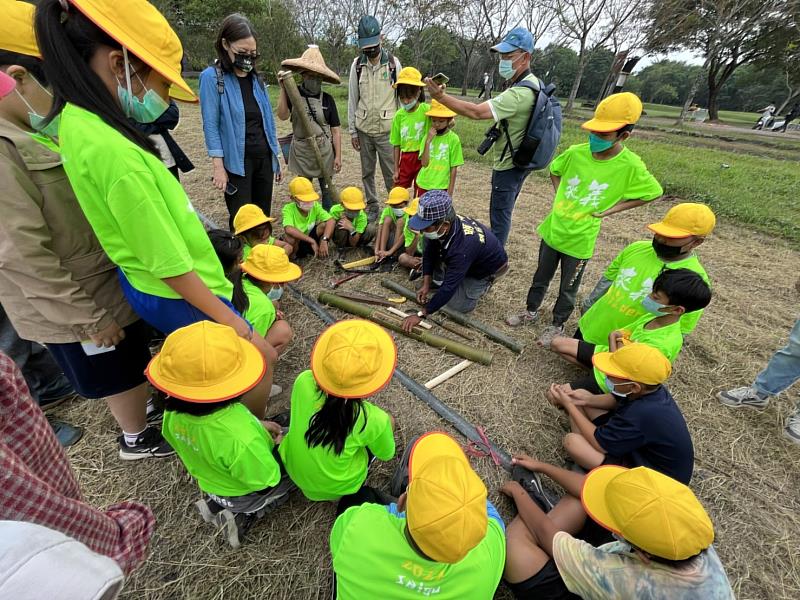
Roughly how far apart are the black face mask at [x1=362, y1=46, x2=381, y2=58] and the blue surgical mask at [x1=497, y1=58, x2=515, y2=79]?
1.88 meters

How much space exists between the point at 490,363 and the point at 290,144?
402cm

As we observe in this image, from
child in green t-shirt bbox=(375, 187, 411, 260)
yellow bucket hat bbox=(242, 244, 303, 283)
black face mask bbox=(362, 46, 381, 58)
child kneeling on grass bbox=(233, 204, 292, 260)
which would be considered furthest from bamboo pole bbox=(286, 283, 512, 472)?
black face mask bbox=(362, 46, 381, 58)

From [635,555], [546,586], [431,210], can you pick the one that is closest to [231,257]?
[431,210]

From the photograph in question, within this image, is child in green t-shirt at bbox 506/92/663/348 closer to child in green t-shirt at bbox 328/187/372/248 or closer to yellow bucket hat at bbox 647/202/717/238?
yellow bucket hat at bbox 647/202/717/238

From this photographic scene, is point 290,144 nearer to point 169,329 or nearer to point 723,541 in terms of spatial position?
point 169,329

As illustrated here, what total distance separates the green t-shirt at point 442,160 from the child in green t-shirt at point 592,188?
4.28ft

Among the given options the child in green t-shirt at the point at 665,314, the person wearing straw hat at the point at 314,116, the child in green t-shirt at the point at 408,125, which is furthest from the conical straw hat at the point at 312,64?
the child in green t-shirt at the point at 665,314

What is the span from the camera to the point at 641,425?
2014 mm

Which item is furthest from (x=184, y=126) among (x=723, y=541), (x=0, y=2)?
(x=723, y=541)

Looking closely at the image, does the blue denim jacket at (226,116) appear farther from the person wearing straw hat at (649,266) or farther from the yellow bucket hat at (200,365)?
the person wearing straw hat at (649,266)

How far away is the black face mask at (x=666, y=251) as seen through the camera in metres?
2.56

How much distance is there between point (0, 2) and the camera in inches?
59.6

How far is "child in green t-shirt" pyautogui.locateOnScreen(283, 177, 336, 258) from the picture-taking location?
4387mm

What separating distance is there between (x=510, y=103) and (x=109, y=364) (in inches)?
138
